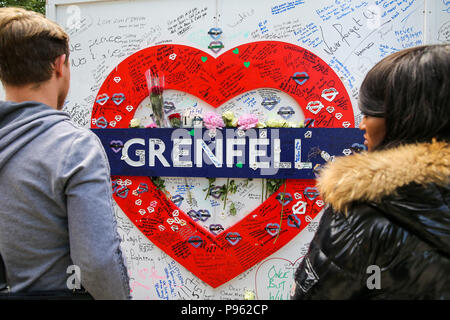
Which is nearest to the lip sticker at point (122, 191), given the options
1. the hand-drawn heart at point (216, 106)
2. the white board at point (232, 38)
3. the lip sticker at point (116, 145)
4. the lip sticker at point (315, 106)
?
the hand-drawn heart at point (216, 106)

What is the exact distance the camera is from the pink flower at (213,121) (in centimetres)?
258

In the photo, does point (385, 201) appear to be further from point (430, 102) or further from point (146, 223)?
point (146, 223)

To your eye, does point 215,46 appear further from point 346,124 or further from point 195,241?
point 195,241

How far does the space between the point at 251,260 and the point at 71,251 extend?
64.3 inches

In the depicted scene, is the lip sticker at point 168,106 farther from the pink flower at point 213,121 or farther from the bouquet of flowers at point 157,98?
the pink flower at point 213,121

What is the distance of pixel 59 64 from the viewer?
1.23 meters

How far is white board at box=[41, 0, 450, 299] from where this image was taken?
7.91ft

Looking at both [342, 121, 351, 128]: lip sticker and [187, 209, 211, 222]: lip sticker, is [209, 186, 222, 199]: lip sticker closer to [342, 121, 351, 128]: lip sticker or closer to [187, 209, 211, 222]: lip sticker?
[187, 209, 211, 222]: lip sticker

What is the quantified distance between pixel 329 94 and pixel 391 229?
1746 mm

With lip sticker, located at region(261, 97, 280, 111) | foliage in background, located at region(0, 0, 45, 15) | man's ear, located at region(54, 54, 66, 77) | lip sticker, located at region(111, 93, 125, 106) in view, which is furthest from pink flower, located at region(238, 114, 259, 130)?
foliage in background, located at region(0, 0, 45, 15)

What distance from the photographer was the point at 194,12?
2.66 meters

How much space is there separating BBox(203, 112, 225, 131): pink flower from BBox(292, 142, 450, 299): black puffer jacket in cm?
168

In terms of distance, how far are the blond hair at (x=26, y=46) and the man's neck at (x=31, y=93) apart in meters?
0.02
